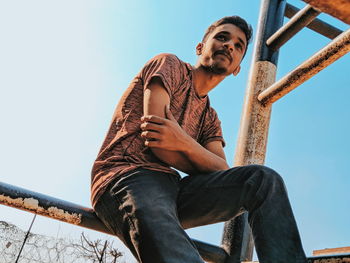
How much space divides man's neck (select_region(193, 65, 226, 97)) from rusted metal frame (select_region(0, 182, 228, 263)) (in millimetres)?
796

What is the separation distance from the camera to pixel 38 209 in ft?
4.97

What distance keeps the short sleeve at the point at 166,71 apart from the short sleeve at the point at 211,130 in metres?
0.28

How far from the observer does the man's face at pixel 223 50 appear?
75.5 inches

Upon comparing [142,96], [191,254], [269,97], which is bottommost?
[191,254]

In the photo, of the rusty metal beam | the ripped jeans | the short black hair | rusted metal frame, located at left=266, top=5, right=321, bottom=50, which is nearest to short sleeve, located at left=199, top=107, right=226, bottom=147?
the ripped jeans

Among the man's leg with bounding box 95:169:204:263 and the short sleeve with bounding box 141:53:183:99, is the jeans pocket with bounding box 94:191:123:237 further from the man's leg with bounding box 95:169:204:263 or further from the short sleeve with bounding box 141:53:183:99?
the short sleeve with bounding box 141:53:183:99

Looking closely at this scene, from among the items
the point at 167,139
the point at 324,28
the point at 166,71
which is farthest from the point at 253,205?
the point at 324,28

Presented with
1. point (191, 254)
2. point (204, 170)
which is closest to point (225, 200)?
point (204, 170)

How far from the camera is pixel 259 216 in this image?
4.46 feet

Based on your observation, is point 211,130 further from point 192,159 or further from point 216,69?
point 192,159

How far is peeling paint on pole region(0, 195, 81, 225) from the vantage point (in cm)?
146

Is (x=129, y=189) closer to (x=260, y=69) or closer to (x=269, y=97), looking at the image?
(x=269, y=97)

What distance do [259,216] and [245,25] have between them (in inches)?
45.3

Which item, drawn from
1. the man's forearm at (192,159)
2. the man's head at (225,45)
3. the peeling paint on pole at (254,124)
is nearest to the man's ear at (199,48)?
the man's head at (225,45)
